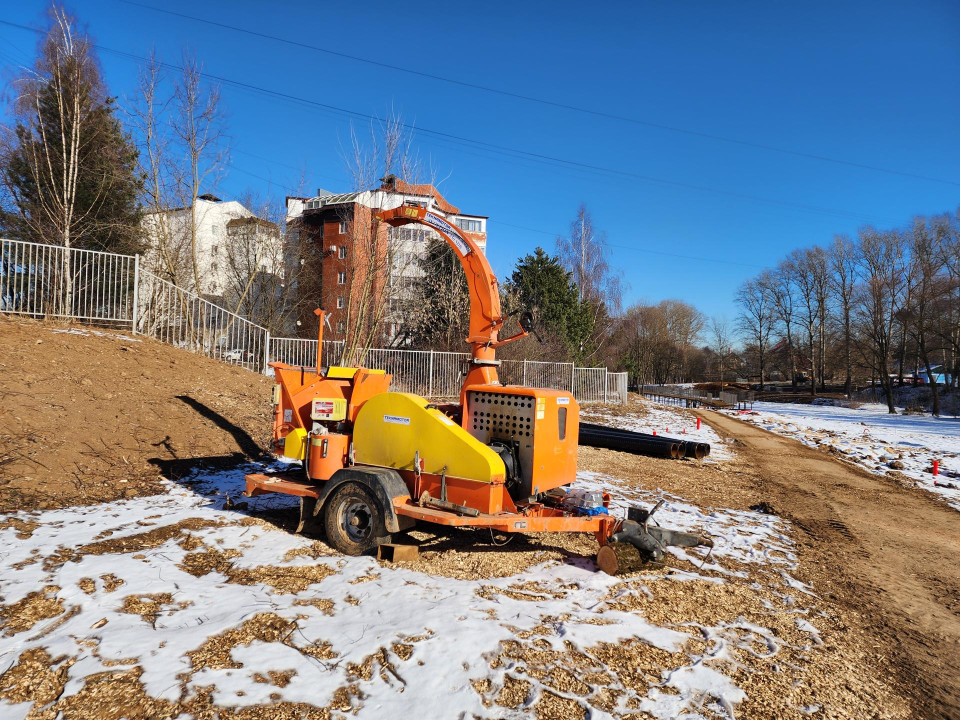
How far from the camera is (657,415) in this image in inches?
944

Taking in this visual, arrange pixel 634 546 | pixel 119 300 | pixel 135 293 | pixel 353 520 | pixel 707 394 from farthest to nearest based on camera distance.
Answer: pixel 707 394, pixel 119 300, pixel 135 293, pixel 353 520, pixel 634 546

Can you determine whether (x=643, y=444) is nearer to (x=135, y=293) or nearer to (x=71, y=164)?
(x=135, y=293)

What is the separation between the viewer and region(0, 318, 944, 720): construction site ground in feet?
9.92

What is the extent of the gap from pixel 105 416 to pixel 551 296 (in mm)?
24902

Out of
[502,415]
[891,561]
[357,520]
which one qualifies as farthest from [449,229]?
[891,561]

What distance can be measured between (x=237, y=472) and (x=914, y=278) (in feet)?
159

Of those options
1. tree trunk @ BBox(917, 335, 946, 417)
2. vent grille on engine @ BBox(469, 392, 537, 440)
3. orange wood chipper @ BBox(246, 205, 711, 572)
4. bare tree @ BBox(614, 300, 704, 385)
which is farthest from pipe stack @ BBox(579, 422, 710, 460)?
bare tree @ BBox(614, 300, 704, 385)

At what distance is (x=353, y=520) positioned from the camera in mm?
5164

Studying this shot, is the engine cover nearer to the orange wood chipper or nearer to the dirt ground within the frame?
the orange wood chipper

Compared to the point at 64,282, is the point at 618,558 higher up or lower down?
Result: lower down

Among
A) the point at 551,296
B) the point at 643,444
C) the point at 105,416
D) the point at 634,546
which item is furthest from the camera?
the point at 551,296

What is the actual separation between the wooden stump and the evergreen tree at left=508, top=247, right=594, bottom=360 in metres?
24.2

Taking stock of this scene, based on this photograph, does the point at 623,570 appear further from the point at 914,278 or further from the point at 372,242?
the point at 914,278

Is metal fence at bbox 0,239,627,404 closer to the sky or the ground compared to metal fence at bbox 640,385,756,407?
closer to the sky
